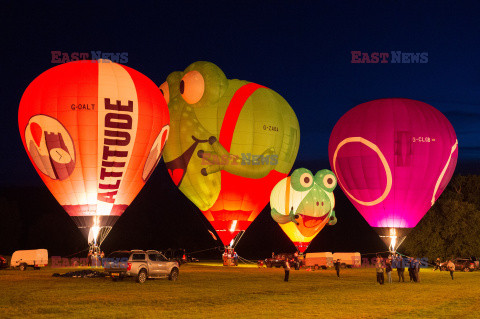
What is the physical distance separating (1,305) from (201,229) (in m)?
72.1

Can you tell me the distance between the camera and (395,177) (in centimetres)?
3738

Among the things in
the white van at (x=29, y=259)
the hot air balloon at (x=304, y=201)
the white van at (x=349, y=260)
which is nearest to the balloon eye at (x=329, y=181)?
the hot air balloon at (x=304, y=201)

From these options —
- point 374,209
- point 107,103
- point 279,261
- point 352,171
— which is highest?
point 107,103

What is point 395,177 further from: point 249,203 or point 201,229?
point 201,229

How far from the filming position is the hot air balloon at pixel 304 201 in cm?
4306

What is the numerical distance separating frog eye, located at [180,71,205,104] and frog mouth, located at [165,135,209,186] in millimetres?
2457

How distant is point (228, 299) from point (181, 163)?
72.9 ft

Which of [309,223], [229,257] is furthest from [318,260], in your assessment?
[229,257]

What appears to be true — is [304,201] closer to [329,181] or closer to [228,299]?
[329,181]

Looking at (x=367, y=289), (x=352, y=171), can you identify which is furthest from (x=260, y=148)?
(x=367, y=289)

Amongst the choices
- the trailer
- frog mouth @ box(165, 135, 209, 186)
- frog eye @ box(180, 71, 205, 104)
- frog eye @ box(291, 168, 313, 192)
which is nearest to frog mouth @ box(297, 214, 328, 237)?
frog eye @ box(291, 168, 313, 192)

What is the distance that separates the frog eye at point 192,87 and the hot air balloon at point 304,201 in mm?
9046

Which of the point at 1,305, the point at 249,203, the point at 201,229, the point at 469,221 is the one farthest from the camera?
the point at 201,229

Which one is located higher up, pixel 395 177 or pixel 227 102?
pixel 227 102
